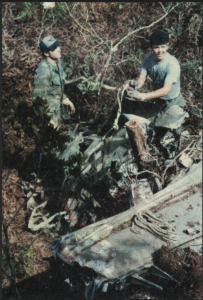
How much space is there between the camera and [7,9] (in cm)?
534

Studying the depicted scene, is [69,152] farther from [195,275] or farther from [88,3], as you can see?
[88,3]

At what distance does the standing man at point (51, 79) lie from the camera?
12.8 feet

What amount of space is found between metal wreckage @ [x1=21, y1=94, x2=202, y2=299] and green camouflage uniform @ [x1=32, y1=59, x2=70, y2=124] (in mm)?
463

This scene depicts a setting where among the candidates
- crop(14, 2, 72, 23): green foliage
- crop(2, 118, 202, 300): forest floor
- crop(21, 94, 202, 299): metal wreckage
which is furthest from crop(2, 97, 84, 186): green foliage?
crop(14, 2, 72, 23): green foliage

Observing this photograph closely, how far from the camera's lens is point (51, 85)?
A: 13.4 ft

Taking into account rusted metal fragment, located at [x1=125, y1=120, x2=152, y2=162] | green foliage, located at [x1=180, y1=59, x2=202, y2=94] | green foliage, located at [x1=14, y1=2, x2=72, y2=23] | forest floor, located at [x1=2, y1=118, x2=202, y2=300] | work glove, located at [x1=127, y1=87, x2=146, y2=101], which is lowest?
forest floor, located at [x1=2, y1=118, x2=202, y2=300]

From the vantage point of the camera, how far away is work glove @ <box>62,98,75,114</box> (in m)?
4.37

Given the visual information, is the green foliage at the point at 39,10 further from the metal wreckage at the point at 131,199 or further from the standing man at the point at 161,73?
the standing man at the point at 161,73

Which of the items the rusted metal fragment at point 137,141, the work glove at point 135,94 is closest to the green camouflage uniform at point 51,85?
the work glove at point 135,94

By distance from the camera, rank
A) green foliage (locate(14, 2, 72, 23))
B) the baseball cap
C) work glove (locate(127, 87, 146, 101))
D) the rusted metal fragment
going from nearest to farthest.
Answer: the rusted metal fragment < work glove (locate(127, 87, 146, 101)) < the baseball cap < green foliage (locate(14, 2, 72, 23))

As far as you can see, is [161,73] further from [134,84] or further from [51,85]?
[51,85]

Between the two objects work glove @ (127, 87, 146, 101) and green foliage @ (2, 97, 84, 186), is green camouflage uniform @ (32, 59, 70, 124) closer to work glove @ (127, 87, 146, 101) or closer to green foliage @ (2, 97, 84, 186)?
green foliage @ (2, 97, 84, 186)

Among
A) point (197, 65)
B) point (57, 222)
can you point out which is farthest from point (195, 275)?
point (197, 65)

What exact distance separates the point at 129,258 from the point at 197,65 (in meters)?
2.85
